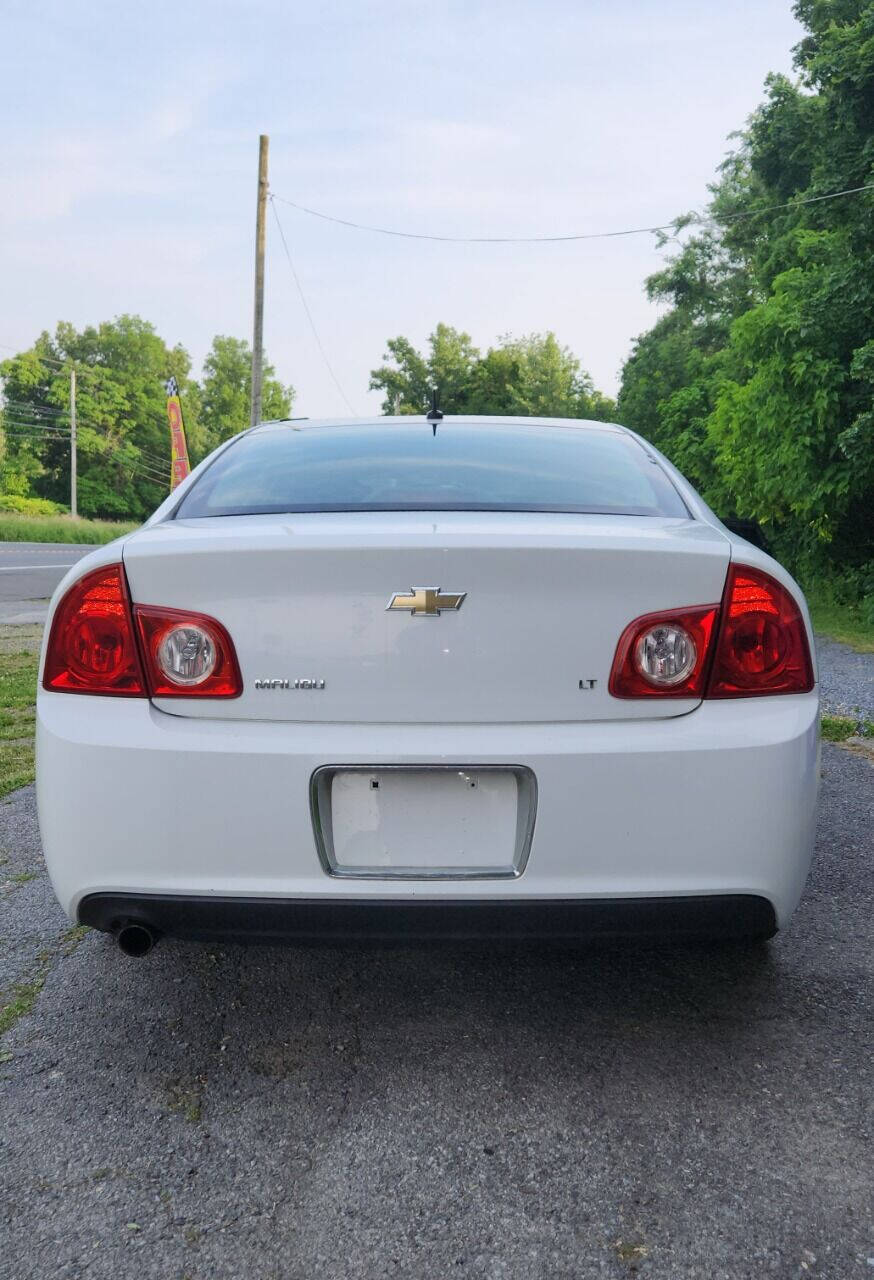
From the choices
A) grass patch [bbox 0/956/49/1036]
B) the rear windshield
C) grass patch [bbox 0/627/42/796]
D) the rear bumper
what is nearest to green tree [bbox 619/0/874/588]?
grass patch [bbox 0/627/42/796]

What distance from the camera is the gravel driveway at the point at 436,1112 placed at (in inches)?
70.8

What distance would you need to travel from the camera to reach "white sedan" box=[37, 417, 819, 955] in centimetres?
211

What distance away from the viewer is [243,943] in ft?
7.39

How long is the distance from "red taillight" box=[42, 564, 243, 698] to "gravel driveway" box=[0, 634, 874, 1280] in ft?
2.18

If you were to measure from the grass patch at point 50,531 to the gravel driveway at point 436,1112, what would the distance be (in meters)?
43.4

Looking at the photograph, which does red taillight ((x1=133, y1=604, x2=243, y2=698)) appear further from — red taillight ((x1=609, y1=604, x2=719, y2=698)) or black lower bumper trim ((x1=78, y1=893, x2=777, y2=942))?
red taillight ((x1=609, y1=604, x2=719, y2=698))

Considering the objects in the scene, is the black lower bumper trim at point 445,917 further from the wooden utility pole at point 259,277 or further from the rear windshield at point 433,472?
the wooden utility pole at point 259,277

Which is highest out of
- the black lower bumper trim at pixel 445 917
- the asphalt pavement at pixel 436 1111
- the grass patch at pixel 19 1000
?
the black lower bumper trim at pixel 445 917

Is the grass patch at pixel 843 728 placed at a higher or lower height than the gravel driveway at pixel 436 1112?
lower

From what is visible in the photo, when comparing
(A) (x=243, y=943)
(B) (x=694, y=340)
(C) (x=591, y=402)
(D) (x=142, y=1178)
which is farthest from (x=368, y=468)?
(C) (x=591, y=402)

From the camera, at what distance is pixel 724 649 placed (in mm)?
2211

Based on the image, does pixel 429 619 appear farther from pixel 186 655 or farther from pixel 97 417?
pixel 97 417

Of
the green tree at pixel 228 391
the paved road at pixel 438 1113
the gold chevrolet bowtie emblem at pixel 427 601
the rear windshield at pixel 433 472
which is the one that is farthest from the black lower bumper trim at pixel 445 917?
the green tree at pixel 228 391

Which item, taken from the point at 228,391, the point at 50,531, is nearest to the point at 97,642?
the point at 50,531
